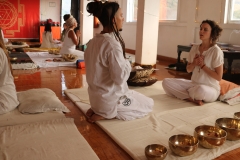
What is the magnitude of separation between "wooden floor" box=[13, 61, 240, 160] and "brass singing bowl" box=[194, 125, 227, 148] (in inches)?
4.0

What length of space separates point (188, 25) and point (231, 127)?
383cm

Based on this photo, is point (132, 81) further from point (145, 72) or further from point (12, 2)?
point (12, 2)

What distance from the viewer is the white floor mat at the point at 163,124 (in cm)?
193

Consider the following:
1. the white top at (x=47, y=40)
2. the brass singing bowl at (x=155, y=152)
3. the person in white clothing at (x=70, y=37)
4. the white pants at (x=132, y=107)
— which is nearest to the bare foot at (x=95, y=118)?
the white pants at (x=132, y=107)

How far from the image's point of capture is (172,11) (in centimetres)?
643

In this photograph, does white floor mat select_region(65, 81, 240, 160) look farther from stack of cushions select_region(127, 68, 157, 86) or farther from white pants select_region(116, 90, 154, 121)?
stack of cushions select_region(127, 68, 157, 86)

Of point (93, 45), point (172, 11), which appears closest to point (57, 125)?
point (93, 45)

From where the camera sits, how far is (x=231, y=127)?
224 cm

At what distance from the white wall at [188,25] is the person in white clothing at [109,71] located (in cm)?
308

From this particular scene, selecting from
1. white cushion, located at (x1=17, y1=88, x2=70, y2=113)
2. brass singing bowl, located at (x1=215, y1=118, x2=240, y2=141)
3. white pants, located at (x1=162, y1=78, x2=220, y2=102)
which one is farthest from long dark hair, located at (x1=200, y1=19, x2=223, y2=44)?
white cushion, located at (x1=17, y1=88, x2=70, y2=113)

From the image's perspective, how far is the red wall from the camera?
1114 cm

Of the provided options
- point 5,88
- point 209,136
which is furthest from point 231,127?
point 5,88

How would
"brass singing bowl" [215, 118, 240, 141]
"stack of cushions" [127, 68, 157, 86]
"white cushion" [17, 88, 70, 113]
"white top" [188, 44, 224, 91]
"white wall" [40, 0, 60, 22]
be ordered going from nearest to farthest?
"brass singing bowl" [215, 118, 240, 141] < "white cushion" [17, 88, 70, 113] < "white top" [188, 44, 224, 91] < "stack of cushions" [127, 68, 157, 86] < "white wall" [40, 0, 60, 22]

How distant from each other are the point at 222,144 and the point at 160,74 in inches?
113
